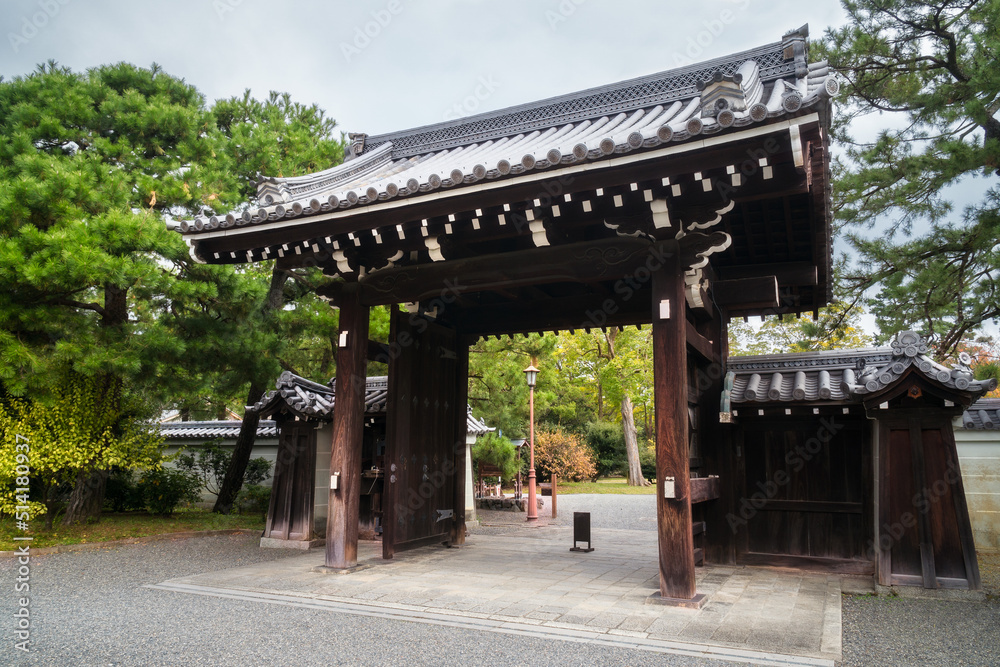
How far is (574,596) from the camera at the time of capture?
5719 millimetres

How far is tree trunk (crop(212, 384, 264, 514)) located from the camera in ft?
38.8

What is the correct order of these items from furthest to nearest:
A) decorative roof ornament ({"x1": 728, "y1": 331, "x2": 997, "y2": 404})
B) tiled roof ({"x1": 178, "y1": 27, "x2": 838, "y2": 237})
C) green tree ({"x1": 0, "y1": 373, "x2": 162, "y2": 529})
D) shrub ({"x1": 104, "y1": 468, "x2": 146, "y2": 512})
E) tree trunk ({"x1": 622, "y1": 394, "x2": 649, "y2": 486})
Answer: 1. tree trunk ({"x1": 622, "y1": 394, "x2": 649, "y2": 486})
2. shrub ({"x1": 104, "y1": 468, "x2": 146, "y2": 512})
3. green tree ({"x1": 0, "y1": 373, "x2": 162, "y2": 529})
4. decorative roof ornament ({"x1": 728, "y1": 331, "x2": 997, "y2": 404})
5. tiled roof ({"x1": 178, "y1": 27, "x2": 838, "y2": 237})

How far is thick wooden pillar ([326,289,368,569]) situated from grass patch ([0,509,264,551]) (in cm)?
447

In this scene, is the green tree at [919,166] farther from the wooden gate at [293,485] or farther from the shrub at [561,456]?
the shrub at [561,456]

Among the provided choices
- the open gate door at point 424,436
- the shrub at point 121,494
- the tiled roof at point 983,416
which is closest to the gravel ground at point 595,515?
the open gate door at point 424,436

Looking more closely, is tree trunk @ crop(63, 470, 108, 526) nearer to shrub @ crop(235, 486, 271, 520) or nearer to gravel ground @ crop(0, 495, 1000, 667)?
shrub @ crop(235, 486, 271, 520)

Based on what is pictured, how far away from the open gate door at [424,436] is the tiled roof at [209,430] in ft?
20.8

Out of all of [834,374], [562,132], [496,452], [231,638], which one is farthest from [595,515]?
[231,638]

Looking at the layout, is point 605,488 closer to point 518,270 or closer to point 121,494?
point 121,494

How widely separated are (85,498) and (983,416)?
13.7 m

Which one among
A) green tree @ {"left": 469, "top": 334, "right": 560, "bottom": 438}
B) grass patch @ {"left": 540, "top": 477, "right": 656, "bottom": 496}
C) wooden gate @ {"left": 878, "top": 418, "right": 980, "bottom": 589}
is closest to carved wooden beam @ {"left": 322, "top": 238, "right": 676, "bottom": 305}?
wooden gate @ {"left": 878, "top": 418, "right": 980, "bottom": 589}

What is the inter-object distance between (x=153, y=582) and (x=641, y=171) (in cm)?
622

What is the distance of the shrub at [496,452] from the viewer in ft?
49.4

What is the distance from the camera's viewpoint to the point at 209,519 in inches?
459
